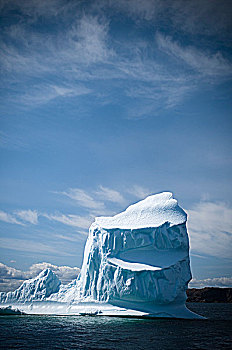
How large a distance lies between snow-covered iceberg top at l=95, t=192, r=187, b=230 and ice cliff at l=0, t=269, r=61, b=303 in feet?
21.1

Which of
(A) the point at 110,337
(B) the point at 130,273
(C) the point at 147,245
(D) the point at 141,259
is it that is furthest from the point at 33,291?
(A) the point at 110,337

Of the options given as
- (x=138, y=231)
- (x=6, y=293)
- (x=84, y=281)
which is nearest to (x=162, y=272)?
(x=138, y=231)

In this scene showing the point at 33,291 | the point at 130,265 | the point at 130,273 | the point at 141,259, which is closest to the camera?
the point at 130,273

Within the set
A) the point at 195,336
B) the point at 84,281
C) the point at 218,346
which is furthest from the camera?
the point at 84,281

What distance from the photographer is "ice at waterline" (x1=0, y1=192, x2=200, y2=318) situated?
22781 mm

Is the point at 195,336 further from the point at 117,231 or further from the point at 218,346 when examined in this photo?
the point at 117,231

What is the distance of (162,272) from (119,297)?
141 inches

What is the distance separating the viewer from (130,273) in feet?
74.7

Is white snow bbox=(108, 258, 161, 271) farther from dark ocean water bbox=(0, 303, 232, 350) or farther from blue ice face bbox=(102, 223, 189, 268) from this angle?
dark ocean water bbox=(0, 303, 232, 350)

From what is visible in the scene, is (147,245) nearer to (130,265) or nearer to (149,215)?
(130,265)

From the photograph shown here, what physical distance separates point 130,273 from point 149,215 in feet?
15.5

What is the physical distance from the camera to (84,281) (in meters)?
25.0

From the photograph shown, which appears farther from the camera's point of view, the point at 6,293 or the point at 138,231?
the point at 6,293

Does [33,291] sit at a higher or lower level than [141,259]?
lower
